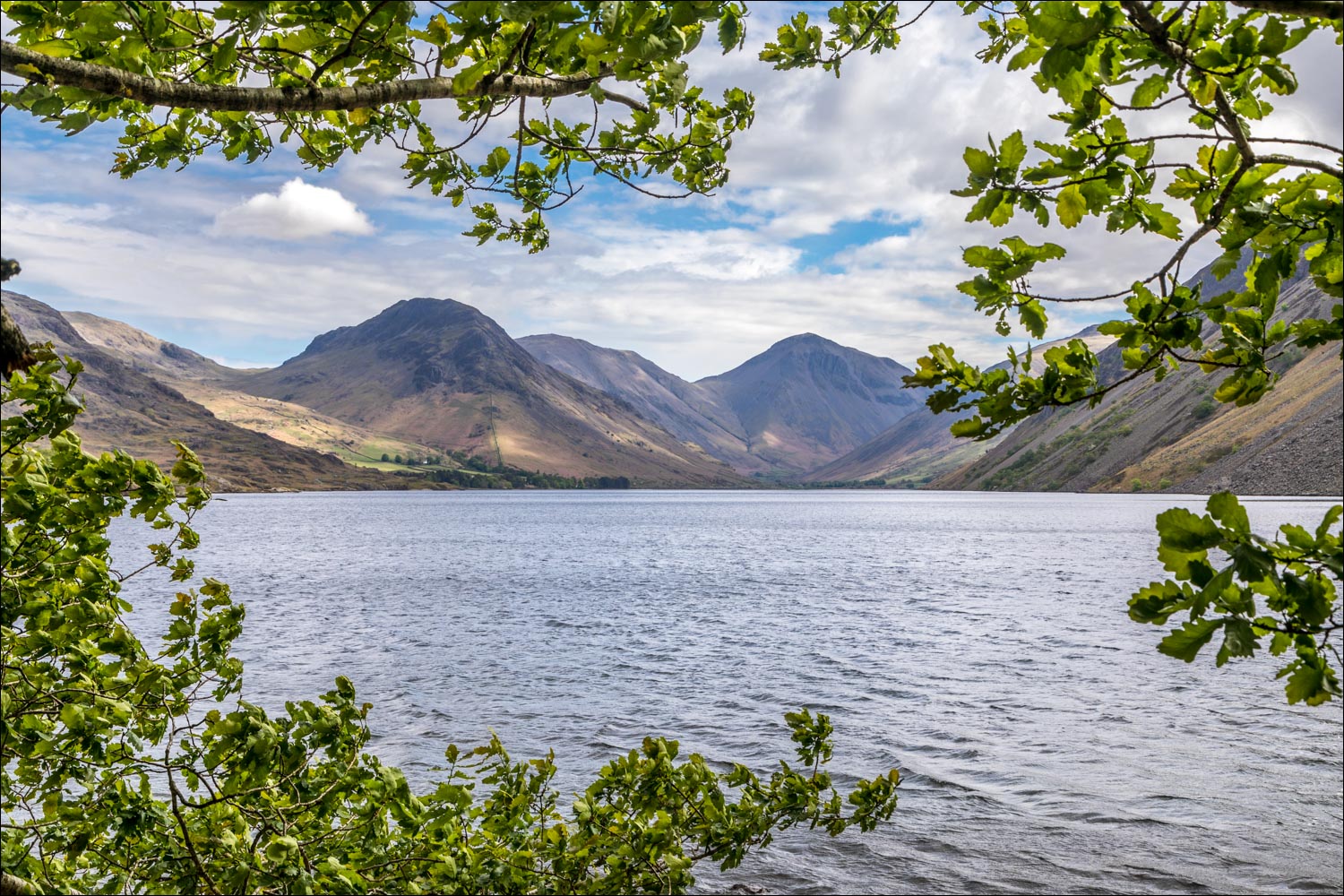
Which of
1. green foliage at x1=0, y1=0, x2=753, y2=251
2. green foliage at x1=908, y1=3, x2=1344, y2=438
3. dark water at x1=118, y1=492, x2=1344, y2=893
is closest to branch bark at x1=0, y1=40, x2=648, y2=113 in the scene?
green foliage at x1=0, y1=0, x2=753, y2=251

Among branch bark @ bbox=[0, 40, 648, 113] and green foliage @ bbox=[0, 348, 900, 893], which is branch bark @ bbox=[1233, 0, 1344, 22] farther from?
green foliage @ bbox=[0, 348, 900, 893]

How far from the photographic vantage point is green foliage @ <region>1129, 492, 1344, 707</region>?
3.19m

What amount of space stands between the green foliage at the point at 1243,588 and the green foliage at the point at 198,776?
579 centimetres

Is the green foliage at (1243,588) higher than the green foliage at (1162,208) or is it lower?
Result: lower

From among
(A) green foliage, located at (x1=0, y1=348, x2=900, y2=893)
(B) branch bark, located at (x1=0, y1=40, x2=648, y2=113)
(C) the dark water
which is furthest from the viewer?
(C) the dark water

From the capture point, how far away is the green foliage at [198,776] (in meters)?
6.25

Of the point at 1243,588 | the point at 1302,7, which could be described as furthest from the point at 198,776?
the point at 1302,7

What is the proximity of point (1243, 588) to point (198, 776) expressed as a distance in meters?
8.18

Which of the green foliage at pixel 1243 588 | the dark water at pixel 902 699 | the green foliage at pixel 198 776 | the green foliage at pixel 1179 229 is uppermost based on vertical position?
the green foliage at pixel 1179 229

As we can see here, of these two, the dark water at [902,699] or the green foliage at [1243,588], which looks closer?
the green foliage at [1243,588]

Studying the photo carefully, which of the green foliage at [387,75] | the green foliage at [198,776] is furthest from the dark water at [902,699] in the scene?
the green foliage at [387,75]

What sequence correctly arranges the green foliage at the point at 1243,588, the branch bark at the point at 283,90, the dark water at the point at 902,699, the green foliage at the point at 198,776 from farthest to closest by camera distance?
the dark water at the point at 902,699 → the green foliage at the point at 198,776 → the branch bark at the point at 283,90 → the green foliage at the point at 1243,588

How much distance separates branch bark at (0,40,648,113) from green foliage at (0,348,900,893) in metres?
1.81

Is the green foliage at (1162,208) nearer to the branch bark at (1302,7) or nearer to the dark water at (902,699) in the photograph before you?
the branch bark at (1302,7)
